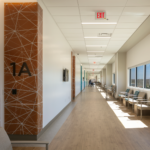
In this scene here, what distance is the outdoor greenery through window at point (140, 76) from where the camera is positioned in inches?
311

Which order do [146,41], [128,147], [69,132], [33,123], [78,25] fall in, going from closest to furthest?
[128,147] → [33,123] → [69,132] → [78,25] → [146,41]

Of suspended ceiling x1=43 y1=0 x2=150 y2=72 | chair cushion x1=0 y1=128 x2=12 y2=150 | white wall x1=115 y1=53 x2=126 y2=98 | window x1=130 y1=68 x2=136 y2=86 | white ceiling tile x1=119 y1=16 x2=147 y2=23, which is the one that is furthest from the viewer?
white wall x1=115 y1=53 x2=126 y2=98

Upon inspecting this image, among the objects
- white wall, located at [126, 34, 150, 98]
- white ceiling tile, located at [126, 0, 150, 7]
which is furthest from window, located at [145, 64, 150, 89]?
white ceiling tile, located at [126, 0, 150, 7]

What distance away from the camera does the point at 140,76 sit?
29.6 feet

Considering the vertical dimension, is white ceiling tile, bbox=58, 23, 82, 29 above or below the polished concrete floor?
above

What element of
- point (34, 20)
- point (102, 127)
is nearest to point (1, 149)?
point (34, 20)

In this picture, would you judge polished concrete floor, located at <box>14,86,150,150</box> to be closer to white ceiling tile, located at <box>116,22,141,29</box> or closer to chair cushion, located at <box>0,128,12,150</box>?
chair cushion, located at <box>0,128,12,150</box>

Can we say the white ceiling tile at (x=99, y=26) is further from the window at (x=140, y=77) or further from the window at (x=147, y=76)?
the window at (x=140, y=77)

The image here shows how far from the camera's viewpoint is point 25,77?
12.5ft

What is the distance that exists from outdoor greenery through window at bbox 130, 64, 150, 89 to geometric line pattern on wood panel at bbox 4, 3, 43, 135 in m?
5.91

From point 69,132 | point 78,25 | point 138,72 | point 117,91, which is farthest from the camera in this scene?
point 117,91

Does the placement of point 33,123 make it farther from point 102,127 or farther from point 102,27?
point 102,27

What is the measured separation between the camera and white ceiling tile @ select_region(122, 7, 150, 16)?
4.54 m

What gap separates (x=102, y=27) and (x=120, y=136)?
3.91 m
